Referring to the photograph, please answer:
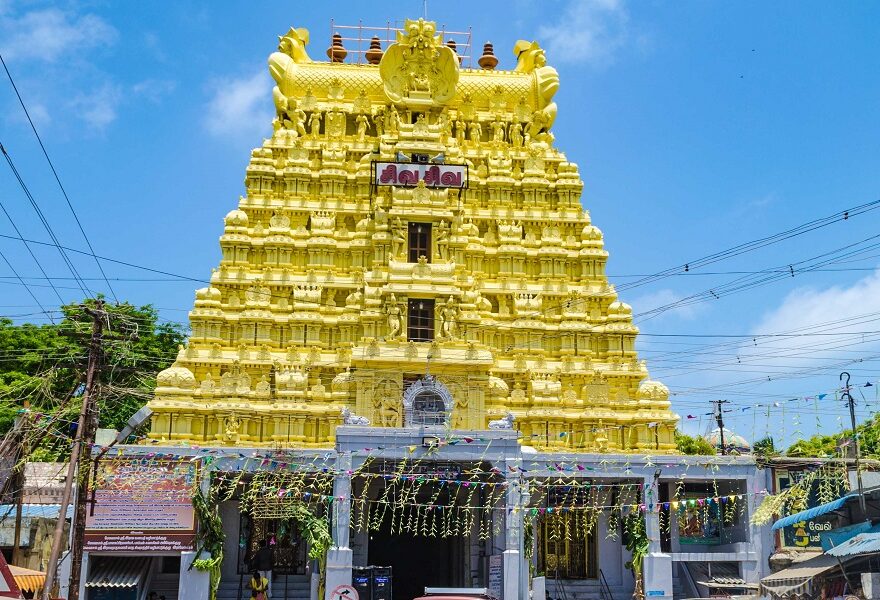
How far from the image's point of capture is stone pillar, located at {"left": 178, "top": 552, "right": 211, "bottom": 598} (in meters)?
32.3

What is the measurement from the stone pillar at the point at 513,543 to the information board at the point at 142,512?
1045cm

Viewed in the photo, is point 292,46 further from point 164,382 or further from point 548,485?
point 548,485

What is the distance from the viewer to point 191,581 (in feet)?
106

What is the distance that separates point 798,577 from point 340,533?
15172 millimetres

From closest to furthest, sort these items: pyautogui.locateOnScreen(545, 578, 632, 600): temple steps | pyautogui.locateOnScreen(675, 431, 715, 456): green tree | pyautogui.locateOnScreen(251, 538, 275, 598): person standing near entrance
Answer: pyautogui.locateOnScreen(251, 538, 275, 598): person standing near entrance, pyautogui.locateOnScreen(545, 578, 632, 600): temple steps, pyautogui.locateOnScreen(675, 431, 715, 456): green tree

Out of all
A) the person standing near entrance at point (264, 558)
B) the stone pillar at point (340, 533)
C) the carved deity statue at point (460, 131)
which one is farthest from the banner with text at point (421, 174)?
the person standing near entrance at point (264, 558)

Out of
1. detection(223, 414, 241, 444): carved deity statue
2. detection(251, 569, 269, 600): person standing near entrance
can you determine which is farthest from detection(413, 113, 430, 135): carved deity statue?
detection(251, 569, 269, 600): person standing near entrance

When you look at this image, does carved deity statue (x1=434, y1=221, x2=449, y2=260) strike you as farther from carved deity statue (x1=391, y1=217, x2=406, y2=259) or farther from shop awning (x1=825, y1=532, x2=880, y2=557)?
shop awning (x1=825, y1=532, x2=880, y2=557)

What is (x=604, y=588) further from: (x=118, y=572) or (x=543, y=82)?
(x=543, y=82)

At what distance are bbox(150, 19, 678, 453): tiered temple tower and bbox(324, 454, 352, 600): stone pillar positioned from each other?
8.45 ft

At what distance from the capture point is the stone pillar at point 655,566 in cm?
3433

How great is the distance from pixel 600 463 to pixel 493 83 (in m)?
22.6

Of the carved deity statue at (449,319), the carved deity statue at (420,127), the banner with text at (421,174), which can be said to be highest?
the carved deity statue at (420,127)

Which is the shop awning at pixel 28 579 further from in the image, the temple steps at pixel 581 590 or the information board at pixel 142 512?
the temple steps at pixel 581 590
